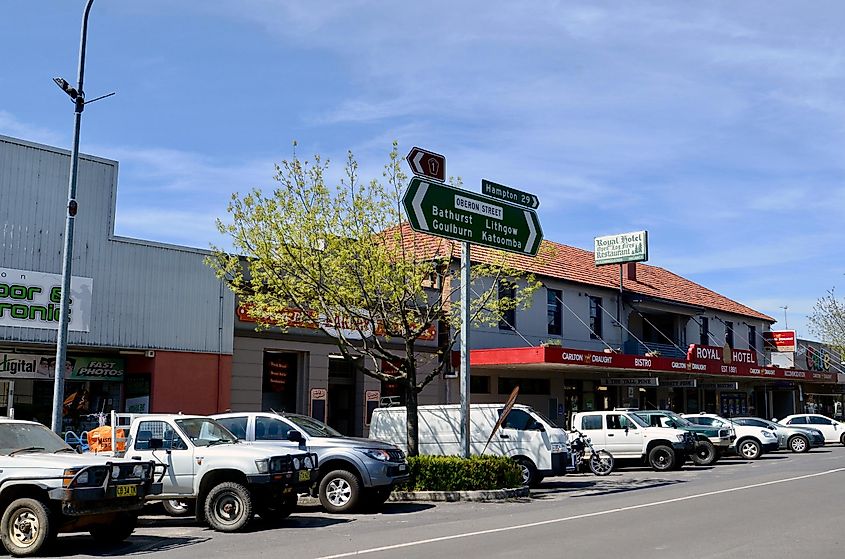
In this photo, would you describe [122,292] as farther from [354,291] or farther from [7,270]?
[354,291]

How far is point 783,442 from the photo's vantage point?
3503 cm

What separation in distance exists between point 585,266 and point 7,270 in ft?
84.8

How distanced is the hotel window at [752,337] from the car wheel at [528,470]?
107 ft

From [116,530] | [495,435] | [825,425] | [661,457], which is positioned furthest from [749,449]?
[116,530]

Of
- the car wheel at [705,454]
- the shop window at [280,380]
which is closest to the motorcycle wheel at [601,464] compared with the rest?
the car wheel at [705,454]

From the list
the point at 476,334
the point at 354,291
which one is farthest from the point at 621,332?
the point at 354,291

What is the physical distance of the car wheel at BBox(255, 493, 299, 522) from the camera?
13.5m

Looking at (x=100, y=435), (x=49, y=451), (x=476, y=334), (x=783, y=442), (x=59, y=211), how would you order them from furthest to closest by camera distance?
(x=783, y=442) < (x=476, y=334) < (x=59, y=211) < (x=100, y=435) < (x=49, y=451)

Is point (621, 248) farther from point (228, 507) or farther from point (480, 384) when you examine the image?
point (228, 507)

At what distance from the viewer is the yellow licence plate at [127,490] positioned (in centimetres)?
1147

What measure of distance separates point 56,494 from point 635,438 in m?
17.9

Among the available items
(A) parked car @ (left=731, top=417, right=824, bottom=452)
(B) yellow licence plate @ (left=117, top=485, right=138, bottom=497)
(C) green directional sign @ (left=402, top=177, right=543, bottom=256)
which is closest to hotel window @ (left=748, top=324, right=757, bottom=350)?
(A) parked car @ (left=731, top=417, right=824, bottom=452)

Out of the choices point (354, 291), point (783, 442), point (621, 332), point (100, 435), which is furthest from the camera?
point (621, 332)

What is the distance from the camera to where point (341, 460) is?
15.7 m
